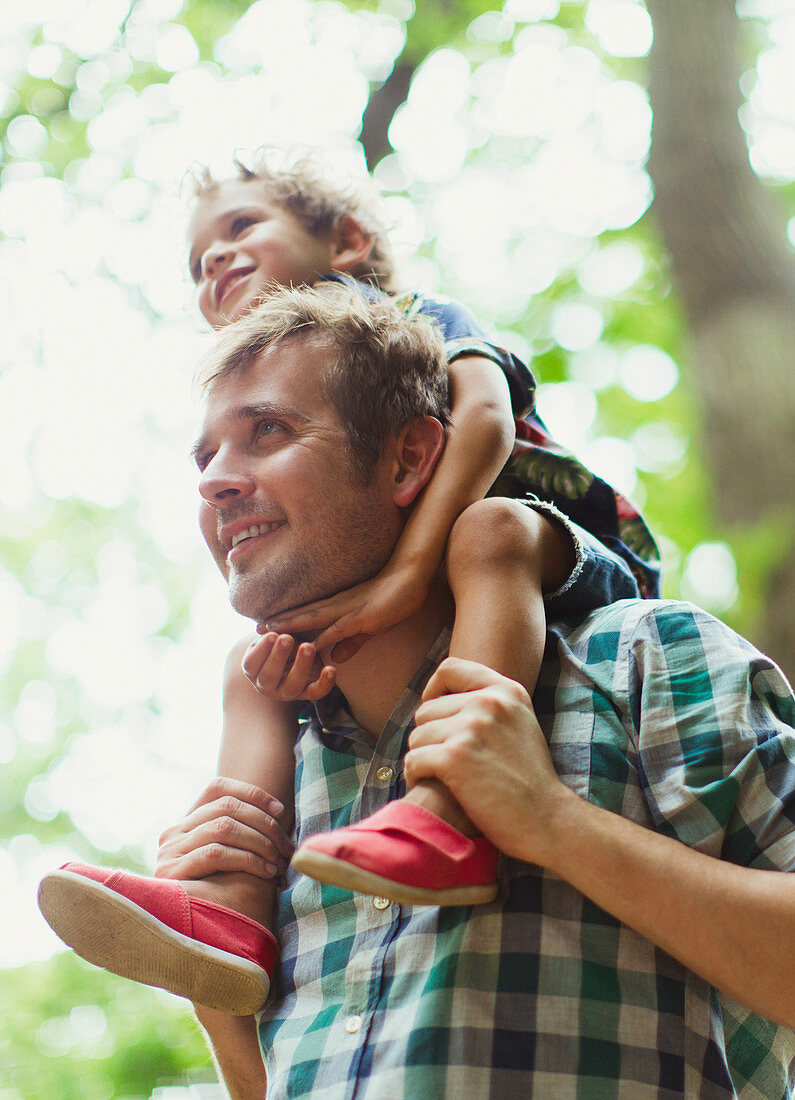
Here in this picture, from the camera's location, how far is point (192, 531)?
5.43 metres

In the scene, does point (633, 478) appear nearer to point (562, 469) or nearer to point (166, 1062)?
point (562, 469)

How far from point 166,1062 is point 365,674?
138 inches

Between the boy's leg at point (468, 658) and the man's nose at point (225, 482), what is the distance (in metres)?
0.34

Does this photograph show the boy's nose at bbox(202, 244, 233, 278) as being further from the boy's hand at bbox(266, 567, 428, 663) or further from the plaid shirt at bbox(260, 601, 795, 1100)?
the plaid shirt at bbox(260, 601, 795, 1100)

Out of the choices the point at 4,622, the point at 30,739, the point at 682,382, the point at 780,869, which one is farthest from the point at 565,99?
the point at 780,869

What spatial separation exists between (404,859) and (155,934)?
0.40 meters

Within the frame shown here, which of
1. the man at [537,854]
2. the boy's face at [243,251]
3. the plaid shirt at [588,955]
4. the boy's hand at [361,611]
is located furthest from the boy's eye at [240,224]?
the plaid shirt at [588,955]

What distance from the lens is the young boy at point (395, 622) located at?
1.02m

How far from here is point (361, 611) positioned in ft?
4.46

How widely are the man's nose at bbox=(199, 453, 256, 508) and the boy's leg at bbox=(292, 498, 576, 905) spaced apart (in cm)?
34

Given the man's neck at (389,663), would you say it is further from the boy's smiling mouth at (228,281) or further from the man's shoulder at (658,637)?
the boy's smiling mouth at (228,281)

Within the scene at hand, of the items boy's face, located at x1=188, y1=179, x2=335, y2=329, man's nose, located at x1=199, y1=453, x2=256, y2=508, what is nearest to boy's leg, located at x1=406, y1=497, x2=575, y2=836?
man's nose, located at x1=199, y1=453, x2=256, y2=508

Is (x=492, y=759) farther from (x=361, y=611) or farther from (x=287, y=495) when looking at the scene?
(x=287, y=495)

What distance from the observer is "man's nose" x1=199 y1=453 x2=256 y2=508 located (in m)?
1.46
